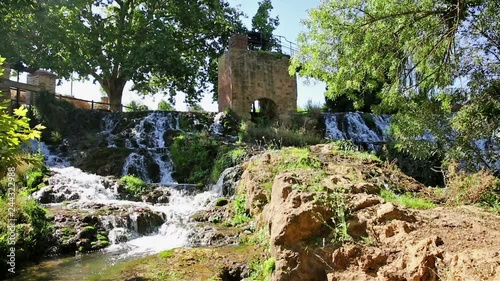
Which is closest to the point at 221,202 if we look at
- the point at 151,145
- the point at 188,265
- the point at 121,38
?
the point at 188,265

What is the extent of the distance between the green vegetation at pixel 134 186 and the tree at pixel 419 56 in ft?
19.9

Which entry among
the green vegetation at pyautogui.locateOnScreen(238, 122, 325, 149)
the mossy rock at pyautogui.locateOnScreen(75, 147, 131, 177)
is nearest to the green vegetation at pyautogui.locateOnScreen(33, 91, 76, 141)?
the mossy rock at pyautogui.locateOnScreen(75, 147, 131, 177)

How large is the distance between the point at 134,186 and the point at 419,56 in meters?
7.88

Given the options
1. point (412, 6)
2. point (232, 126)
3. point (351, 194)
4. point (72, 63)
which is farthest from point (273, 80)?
point (351, 194)

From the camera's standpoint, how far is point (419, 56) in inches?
301

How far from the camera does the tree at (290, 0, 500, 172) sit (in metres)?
6.93

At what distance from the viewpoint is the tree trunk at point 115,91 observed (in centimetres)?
2192

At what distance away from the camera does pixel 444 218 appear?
3941 mm

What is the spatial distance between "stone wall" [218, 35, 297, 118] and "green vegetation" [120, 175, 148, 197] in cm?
765

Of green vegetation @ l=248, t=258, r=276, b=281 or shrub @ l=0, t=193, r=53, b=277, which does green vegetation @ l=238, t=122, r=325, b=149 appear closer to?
shrub @ l=0, t=193, r=53, b=277

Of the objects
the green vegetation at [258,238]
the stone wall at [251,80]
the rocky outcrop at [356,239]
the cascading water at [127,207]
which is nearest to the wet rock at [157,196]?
the cascading water at [127,207]

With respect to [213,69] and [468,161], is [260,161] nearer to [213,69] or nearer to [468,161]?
[468,161]

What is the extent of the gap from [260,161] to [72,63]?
1450cm

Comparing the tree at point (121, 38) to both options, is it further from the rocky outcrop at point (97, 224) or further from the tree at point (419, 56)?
the tree at point (419, 56)
